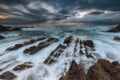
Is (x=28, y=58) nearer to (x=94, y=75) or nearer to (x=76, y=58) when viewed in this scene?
(x=76, y=58)

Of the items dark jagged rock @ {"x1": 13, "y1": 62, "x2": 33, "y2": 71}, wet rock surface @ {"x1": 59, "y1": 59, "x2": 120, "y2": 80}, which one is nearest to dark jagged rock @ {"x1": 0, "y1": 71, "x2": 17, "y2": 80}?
dark jagged rock @ {"x1": 13, "y1": 62, "x2": 33, "y2": 71}

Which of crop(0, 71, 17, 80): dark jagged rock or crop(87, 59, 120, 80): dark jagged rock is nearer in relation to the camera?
crop(87, 59, 120, 80): dark jagged rock

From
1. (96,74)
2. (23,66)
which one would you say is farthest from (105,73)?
(23,66)

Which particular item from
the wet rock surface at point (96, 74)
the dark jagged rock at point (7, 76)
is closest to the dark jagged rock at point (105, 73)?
the wet rock surface at point (96, 74)

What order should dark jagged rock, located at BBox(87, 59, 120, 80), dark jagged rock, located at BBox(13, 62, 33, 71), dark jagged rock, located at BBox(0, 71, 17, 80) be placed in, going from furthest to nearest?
dark jagged rock, located at BBox(13, 62, 33, 71) → dark jagged rock, located at BBox(0, 71, 17, 80) → dark jagged rock, located at BBox(87, 59, 120, 80)

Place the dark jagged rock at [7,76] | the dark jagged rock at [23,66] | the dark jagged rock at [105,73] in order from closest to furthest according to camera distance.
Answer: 1. the dark jagged rock at [105,73]
2. the dark jagged rock at [7,76]
3. the dark jagged rock at [23,66]

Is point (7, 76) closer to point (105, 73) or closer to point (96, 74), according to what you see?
point (96, 74)

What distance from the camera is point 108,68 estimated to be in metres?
9.59

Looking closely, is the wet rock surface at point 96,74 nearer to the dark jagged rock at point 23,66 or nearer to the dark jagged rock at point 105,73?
the dark jagged rock at point 105,73

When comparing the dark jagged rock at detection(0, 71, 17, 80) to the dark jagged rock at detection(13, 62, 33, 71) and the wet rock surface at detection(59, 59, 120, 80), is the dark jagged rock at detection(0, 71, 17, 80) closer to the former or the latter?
the dark jagged rock at detection(13, 62, 33, 71)

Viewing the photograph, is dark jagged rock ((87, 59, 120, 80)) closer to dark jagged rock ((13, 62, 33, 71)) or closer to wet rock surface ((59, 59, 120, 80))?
wet rock surface ((59, 59, 120, 80))

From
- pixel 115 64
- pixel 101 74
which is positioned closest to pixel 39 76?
pixel 101 74

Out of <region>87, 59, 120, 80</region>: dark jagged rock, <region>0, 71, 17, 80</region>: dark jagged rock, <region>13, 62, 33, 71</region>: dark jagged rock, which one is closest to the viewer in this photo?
<region>87, 59, 120, 80</region>: dark jagged rock

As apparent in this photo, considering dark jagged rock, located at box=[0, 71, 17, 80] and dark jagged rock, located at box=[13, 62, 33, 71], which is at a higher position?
dark jagged rock, located at box=[0, 71, 17, 80]
